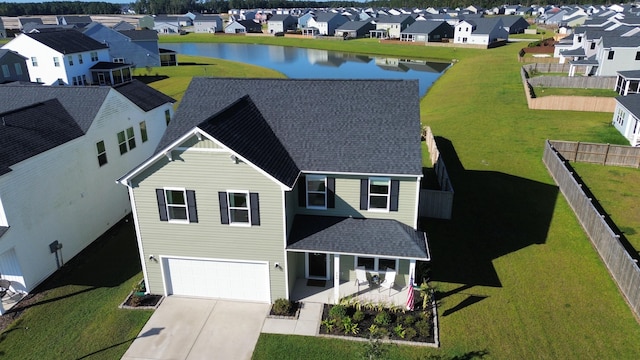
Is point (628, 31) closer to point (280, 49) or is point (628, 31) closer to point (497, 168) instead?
point (497, 168)

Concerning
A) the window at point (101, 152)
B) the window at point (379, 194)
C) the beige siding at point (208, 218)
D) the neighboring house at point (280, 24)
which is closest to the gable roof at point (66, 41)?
the window at point (101, 152)

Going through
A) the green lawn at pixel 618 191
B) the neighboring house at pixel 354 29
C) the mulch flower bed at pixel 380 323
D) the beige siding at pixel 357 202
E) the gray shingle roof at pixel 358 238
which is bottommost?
the mulch flower bed at pixel 380 323

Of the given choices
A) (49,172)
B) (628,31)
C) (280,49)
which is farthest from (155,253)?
(280,49)

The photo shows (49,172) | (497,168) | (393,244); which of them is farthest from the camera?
(497,168)

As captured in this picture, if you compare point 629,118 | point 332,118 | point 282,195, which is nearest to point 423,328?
point 282,195

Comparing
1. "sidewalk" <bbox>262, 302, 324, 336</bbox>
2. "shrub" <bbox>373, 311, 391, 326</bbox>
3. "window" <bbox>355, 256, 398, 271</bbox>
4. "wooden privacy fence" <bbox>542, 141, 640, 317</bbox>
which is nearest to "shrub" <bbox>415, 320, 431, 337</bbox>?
"shrub" <bbox>373, 311, 391, 326</bbox>

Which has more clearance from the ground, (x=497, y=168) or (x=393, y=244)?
(x=393, y=244)

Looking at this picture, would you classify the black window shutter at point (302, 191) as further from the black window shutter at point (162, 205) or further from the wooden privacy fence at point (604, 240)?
the wooden privacy fence at point (604, 240)
